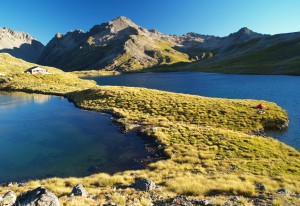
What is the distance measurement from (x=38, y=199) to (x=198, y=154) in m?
22.9

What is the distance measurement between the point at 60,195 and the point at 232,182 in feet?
48.9

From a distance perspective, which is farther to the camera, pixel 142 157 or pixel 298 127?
pixel 298 127

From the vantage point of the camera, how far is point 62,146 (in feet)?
127

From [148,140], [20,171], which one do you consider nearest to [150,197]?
[20,171]

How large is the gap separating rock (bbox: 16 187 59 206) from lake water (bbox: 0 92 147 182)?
12865 millimetres

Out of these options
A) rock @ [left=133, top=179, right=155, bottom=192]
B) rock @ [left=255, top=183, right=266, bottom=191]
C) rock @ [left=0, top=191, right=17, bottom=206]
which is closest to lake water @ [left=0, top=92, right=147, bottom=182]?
rock @ [left=133, top=179, right=155, bottom=192]

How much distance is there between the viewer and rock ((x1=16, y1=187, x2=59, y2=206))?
49.1 feet

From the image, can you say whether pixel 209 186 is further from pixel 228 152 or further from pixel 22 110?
pixel 22 110

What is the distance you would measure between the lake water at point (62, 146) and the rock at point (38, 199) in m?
12.9

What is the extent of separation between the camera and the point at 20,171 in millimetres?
29703

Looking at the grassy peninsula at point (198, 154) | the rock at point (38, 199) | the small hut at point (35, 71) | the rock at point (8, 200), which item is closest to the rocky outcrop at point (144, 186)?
the grassy peninsula at point (198, 154)

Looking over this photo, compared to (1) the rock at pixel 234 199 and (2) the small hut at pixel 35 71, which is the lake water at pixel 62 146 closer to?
(1) the rock at pixel 234 199

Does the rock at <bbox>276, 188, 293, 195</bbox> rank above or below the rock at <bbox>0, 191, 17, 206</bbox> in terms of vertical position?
below

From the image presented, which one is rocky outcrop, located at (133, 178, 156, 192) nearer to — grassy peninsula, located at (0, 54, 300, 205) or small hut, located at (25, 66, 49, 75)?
grassy peninsula, located at (0, 54, 300, 205)
